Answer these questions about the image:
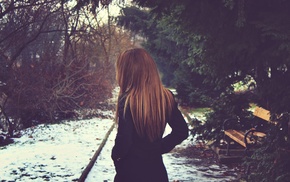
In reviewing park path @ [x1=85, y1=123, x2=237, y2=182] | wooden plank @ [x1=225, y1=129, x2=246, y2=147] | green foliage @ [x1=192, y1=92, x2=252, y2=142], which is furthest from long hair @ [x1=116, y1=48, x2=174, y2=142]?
green foliage @ [x1=192, y1=92, x2=252, y2=142]

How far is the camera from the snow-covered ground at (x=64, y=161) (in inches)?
266

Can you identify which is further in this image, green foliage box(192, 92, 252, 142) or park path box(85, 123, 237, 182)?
green foliage box(192, 92, 252, 142)

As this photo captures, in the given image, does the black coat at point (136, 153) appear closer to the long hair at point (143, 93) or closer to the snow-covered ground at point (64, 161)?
the long hair at point (143, 93)

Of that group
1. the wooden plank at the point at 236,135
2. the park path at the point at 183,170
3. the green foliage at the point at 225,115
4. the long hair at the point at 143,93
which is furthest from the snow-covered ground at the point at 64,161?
the long hair at the point at 143,93

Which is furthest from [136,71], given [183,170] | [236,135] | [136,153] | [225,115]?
[225,115]

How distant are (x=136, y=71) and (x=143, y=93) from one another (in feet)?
0.53

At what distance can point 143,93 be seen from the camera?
108 inches

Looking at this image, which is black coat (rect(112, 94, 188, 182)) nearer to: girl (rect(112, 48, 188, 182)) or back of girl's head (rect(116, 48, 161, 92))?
girl (rect(112, 48, 188, 182))

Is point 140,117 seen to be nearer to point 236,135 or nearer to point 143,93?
point 143,93

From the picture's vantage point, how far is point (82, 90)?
16438 mm

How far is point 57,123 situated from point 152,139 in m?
11.7

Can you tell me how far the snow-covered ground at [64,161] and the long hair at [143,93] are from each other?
157 inches

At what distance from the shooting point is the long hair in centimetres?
274

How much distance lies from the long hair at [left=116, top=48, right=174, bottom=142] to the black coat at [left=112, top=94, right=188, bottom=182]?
58 millimetres
